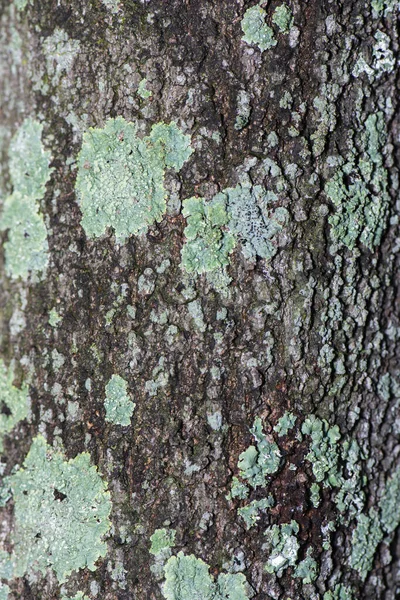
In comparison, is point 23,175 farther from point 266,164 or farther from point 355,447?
point 355,447

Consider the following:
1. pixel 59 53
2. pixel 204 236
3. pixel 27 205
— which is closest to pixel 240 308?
pixel 204 236

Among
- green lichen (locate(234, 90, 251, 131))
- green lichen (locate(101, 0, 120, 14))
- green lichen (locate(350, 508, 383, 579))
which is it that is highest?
green lichen (locate(101, 0, 120, 14))

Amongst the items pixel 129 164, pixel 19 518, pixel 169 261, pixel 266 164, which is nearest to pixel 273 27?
pixel 266 164

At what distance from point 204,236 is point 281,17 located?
0.46m

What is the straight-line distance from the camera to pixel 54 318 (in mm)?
1354

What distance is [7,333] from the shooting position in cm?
146

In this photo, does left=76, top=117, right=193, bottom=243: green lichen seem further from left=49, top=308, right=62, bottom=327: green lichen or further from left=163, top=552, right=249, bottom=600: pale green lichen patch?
left=163, top=552, right=249, bottom=600: pale green lichen patch

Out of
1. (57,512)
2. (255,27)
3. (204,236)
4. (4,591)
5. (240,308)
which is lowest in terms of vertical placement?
(4,591)

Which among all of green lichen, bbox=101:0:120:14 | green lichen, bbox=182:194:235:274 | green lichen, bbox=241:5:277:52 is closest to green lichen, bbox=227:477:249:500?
green lichen, bbox=182:194:235:274

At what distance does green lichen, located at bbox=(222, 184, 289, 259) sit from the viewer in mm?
1252

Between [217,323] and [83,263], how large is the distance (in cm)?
31

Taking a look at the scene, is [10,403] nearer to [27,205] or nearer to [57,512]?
[57,512]

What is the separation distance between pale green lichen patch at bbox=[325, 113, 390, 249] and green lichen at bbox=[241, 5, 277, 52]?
0.87 ft

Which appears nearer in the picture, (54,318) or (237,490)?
(237,490)
